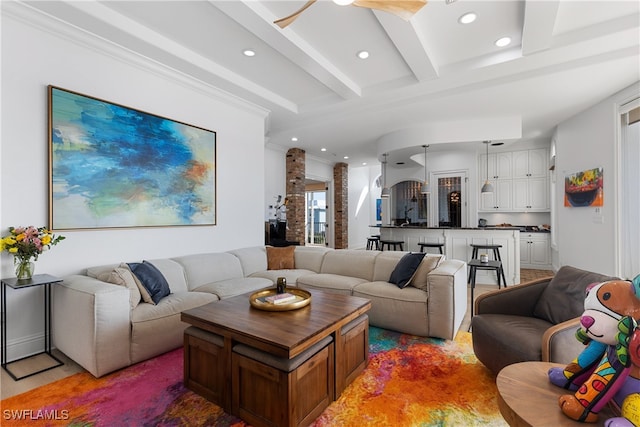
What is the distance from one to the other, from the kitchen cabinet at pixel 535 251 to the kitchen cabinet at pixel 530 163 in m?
1.47

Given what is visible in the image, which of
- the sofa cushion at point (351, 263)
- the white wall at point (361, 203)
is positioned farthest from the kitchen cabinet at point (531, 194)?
the sofa cushion at point (351, 263)

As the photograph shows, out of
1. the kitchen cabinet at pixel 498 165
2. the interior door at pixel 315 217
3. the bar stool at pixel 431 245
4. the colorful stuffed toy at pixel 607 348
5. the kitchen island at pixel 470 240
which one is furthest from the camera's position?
the interior door at pixel 315 217

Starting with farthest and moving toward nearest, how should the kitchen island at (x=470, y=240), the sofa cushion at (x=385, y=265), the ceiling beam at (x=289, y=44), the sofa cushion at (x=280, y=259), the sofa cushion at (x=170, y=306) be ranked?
the kitchen island at (x=470, y=240), the sofa cushion at (x=280, y=259), the sofa cushion at (x=385, y=265), the ceiling beam at (x=289, y=44), the sofa cushion at (x=170, y=306)

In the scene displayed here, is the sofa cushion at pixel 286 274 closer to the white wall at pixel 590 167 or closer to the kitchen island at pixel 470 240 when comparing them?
the kitchen island at pixel 470 240

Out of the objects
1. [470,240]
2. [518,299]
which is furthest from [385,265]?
[470,240]

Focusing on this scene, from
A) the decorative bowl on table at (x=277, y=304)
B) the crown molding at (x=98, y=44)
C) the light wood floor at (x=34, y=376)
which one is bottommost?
the light wood floor at (x=34, y=376)

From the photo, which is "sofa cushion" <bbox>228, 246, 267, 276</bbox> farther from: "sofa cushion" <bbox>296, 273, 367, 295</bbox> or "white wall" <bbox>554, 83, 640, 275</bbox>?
"white wall" <bbox>554, 83, 640, 275</bbox>

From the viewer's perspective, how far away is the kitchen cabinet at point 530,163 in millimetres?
6977

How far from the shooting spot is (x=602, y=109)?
14.6 ft

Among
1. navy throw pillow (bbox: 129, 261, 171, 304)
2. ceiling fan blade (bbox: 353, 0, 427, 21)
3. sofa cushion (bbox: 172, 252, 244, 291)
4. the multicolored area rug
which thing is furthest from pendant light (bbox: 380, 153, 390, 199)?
navy throw pillow (bbox: 129, 261, 171, 304)

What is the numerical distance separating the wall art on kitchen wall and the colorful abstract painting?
575cm

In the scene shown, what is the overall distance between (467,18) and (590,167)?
11.8 feet

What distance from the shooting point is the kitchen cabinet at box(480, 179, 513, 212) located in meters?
7.37

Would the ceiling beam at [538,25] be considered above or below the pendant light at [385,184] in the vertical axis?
above
